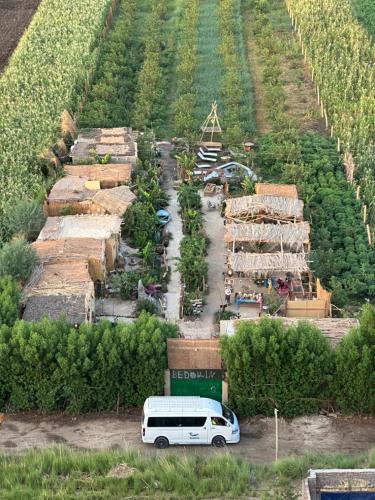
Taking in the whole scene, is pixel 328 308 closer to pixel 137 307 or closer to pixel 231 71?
pixel 137 307

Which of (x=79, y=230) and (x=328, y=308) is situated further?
(x=79, y=230)

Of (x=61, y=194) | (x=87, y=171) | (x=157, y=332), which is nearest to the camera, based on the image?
(x=157, y=332)

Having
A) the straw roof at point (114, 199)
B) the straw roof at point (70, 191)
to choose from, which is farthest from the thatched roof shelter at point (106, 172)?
the straw roof at point (114, 199)

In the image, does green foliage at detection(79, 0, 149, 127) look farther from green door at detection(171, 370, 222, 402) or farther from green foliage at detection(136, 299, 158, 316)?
green door at detection(171, 370, 222, 402)

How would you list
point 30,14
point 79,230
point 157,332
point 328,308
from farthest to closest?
point 30,14 → point 79,230 → point 328,308 → point 157,332

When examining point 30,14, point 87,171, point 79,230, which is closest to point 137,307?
point 79,230

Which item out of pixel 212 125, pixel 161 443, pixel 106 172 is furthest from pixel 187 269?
pixel 212 125

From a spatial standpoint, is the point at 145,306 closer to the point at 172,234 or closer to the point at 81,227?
the point at 81,227
